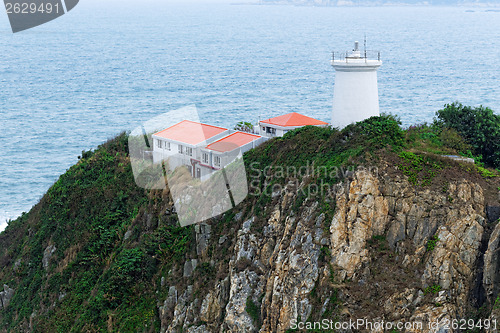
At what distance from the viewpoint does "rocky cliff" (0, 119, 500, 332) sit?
28156 mm

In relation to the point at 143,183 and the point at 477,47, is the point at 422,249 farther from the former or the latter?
the point at 477,47

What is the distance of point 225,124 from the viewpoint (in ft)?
279

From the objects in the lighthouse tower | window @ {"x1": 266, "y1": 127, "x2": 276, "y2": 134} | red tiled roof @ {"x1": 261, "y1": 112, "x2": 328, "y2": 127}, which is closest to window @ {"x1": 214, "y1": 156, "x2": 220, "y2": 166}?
window @ {"x1": 266, "y1": 127, "x2": 276, "y2": 134}

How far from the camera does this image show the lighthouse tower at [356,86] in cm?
3994

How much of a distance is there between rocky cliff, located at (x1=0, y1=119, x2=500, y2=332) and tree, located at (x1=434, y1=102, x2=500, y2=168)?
6.20 meters

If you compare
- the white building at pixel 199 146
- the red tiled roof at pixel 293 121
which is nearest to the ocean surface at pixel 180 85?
the white building at pixel 199 146

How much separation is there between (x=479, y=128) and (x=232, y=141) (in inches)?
699

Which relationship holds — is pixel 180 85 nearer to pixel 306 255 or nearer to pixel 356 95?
pixel 356 95

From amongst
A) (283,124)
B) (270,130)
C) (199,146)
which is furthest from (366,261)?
(199,146)

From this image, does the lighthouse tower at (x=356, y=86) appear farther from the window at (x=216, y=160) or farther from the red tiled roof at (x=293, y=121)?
the window at (x=216, y=160)

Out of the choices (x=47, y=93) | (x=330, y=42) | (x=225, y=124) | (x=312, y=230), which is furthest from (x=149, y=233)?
(x=330, y=42)

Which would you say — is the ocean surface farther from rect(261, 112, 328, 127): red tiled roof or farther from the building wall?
the building wall

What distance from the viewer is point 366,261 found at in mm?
29891

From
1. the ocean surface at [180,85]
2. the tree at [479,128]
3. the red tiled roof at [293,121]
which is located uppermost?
the tree at [479,128]
